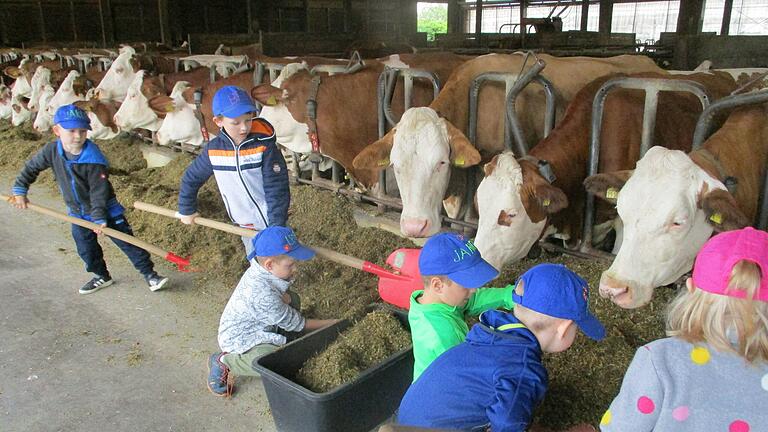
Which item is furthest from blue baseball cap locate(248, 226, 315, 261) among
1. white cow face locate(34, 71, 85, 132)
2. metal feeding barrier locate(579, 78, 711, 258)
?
white cow face locate(34, 71, 85, 132)

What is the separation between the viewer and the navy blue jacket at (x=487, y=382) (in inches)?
66.9

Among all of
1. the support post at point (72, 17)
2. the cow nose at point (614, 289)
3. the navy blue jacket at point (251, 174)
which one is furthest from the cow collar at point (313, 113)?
the support post at point (72, 17)

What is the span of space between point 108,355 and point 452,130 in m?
2.55

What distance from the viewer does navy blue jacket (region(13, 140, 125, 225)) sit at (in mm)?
4348

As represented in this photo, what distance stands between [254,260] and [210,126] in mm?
3852

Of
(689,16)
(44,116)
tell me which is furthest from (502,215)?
(689,16)

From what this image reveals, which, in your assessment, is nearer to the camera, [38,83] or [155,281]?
[155,281]

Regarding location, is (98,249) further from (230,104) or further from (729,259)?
(729,259)

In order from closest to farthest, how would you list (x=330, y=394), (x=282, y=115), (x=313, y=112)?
(x=330, y=394) → (x=313, y=112) → (x=282, y=115)

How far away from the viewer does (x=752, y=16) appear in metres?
26.5

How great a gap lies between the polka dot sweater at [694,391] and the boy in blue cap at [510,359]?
0.94 feet

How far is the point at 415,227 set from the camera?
4016mm

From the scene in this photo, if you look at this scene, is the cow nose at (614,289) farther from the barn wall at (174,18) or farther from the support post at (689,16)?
the barn wall at (174,18)

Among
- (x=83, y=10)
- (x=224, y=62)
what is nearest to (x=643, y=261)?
(x=224, y=62)
